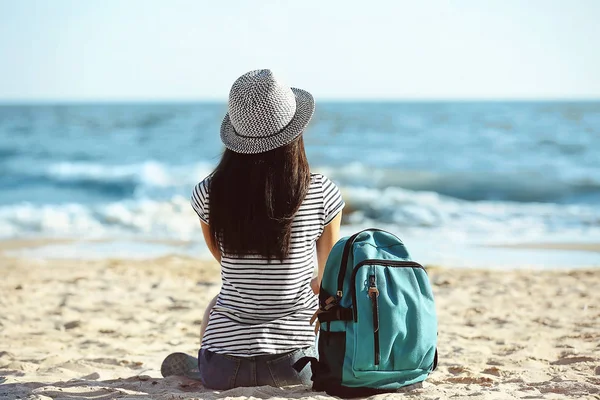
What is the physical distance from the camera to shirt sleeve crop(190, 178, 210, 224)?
8.85 ft

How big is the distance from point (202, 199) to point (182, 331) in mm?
2125

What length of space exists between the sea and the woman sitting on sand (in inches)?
12.1

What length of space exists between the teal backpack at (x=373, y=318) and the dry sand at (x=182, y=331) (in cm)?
15

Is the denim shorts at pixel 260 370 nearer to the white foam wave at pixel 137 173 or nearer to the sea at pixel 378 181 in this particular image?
the sea at pixel 378 181

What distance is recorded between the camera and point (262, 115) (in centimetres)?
262

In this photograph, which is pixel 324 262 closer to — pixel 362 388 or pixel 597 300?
pixel 362 388

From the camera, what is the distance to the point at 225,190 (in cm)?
261

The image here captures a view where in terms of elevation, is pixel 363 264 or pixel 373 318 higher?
pixel 363 264

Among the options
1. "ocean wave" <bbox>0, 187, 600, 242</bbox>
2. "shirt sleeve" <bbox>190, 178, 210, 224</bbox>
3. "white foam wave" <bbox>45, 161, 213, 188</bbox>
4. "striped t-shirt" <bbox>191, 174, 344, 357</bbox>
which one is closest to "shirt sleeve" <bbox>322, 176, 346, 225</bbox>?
"striped t-shirt" <bbox>191, 174, 344, 357</bbox>

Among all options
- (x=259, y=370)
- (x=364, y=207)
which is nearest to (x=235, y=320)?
(x=259, y=370)

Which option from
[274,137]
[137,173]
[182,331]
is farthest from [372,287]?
[137,173]

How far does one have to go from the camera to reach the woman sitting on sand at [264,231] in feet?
8.47

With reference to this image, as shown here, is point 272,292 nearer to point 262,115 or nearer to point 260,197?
point 260,197

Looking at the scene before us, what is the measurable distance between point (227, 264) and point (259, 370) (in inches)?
16.7
